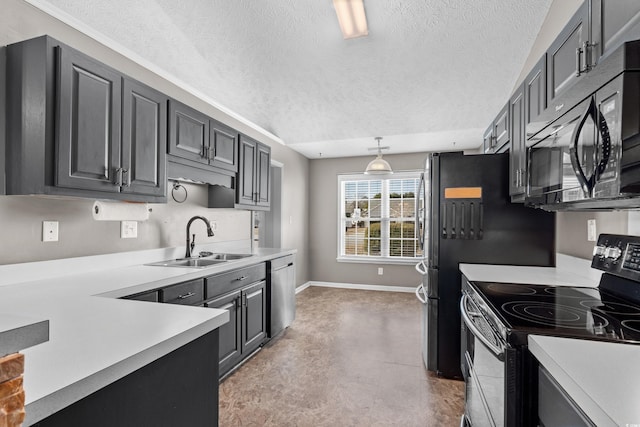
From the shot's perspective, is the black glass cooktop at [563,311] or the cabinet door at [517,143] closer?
the black glass cooktop at [563,311]

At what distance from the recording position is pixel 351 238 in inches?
233

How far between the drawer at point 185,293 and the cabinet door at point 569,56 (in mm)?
2201

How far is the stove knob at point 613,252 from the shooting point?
1510mm

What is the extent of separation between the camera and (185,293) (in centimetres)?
206

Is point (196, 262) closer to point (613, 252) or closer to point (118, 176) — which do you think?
point (118, 176)

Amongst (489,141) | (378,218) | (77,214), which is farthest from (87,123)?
(378,218)

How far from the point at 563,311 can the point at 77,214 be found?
8.76 ft

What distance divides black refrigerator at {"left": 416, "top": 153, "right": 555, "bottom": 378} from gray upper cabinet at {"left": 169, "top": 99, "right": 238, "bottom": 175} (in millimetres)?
1816

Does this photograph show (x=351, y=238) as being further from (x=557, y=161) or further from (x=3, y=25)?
(x=3, y=25)

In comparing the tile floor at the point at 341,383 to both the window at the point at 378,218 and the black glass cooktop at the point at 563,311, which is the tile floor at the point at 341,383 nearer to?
the black glass cooktop at the point at 563,311

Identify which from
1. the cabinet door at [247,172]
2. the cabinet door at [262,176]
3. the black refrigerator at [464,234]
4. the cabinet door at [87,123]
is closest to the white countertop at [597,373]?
the black refrigerator at [464,234]

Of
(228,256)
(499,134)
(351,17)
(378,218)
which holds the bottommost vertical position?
(228,256)

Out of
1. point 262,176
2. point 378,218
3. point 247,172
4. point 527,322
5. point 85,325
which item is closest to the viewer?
point 85,325

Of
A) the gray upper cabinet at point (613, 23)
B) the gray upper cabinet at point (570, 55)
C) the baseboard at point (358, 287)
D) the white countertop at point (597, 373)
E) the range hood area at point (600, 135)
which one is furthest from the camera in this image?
the baseboard at point (358, 287)
